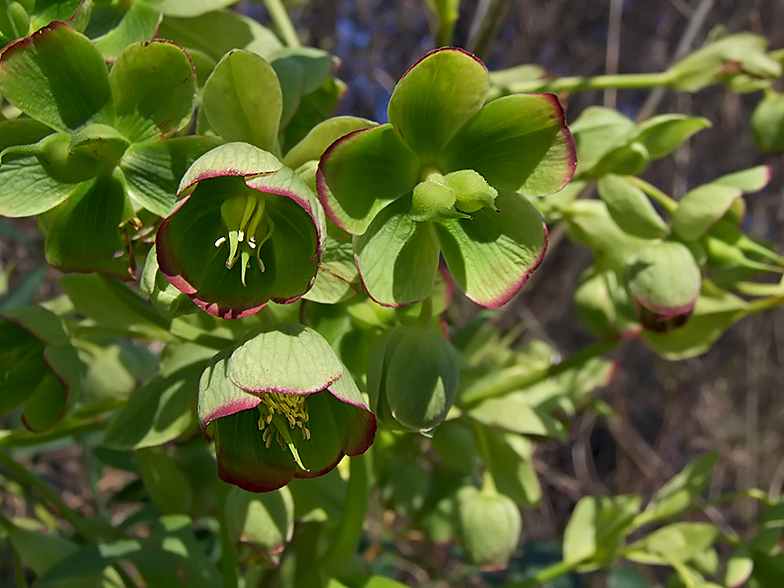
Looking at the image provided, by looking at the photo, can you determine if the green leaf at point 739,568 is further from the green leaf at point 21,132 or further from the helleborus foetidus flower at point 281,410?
the green leaf at point 21,132

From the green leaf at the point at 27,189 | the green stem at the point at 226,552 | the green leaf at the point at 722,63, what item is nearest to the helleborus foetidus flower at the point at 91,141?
the green leaf at the point at 27,189

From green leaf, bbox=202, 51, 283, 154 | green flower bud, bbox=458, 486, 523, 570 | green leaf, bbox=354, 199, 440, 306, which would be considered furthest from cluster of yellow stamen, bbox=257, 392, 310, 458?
green flower bud, bbox=458, 486, 523, 570

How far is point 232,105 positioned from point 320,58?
0.17 meters

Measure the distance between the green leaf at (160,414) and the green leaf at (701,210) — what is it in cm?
51

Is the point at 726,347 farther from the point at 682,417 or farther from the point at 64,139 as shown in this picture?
the point at 64,139

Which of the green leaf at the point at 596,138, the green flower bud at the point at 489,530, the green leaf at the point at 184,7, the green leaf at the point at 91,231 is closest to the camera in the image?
the green leaf at the point at 91,231

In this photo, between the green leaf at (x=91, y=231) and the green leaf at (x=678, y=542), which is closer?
the green leaf at (x=91, y=231)

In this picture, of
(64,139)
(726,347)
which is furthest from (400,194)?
(726,347)

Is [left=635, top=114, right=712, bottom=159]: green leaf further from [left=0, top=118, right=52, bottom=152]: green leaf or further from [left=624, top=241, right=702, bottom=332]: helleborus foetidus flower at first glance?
[left=0, top=118, right=52, bottom=152]: green leaf

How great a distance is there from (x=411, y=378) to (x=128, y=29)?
1.37 feet

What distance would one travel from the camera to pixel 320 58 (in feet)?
2.30

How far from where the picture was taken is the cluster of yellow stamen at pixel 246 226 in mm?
542

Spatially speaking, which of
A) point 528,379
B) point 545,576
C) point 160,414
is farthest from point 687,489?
point 160,414

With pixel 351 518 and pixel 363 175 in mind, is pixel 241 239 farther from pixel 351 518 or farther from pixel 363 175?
pixel 351 518
